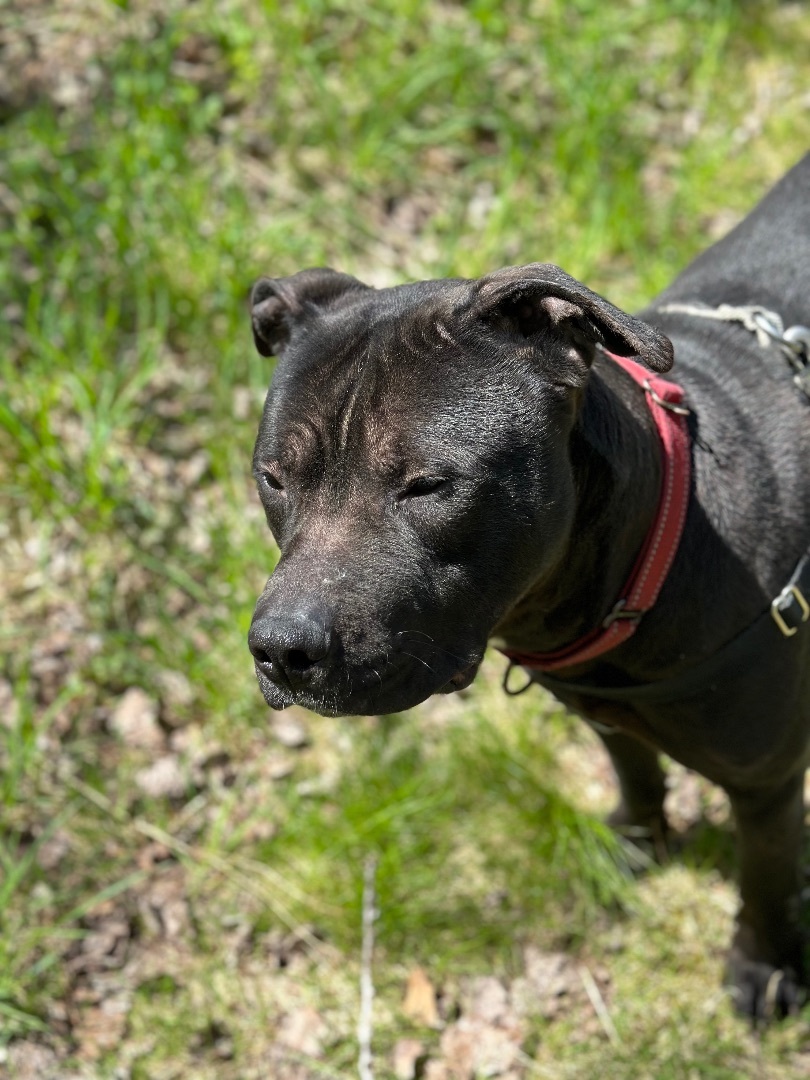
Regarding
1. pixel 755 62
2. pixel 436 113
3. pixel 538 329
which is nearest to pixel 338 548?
pixel 538 329

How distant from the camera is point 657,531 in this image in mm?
2568

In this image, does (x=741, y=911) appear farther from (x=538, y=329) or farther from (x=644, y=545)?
(x=538, y=329)

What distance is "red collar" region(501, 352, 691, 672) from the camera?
257cm

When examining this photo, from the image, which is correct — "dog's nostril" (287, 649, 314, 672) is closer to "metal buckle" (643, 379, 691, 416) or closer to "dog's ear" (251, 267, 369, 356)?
"dog's ear" (251, 267, 369, 356)

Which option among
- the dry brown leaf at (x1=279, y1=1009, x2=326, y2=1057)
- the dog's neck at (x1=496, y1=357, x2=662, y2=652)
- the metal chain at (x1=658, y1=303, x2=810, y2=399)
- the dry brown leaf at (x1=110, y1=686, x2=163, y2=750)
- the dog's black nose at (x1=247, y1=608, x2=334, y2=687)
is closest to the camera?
the dog's black nose at (x1=247, y1=608, x2=334, y2=687)

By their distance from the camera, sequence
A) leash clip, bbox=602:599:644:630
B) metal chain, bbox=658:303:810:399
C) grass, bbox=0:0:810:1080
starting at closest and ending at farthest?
leash clip, bbox=602:599:644:630 < metal chain, bbox=658:303:810:399 < grass, bbox=0:0:810:1080

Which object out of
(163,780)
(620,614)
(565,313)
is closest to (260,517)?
(163,780)

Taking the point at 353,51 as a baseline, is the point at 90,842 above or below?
below

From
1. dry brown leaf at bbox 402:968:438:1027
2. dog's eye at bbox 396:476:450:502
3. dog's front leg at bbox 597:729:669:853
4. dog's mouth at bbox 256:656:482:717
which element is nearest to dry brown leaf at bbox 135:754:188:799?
dry brown leaf at bbox 402:968:438:1027

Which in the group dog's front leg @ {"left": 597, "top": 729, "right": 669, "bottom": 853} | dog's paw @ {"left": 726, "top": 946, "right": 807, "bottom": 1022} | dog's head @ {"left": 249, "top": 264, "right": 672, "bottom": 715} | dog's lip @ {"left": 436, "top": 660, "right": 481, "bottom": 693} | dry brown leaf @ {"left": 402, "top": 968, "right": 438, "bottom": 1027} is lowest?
dry brown leaf @ {"left": 402, "top": 968, "right": 438, "bottom": 1027}

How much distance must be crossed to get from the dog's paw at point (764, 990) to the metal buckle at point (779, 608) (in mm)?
1159

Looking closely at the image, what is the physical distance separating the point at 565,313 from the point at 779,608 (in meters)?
0.83

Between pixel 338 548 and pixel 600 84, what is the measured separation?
3921mm

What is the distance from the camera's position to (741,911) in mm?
3258
